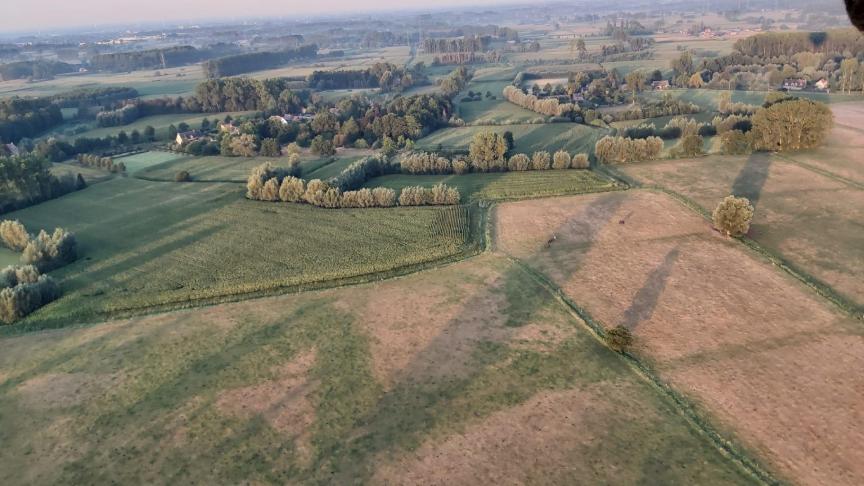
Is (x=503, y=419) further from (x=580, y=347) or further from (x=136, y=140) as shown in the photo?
(x=136, y=140)

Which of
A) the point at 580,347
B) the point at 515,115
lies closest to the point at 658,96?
the point at 515,115

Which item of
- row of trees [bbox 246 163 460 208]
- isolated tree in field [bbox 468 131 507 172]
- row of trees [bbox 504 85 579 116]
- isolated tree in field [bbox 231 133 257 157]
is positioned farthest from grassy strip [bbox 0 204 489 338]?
row of trees [bbox 504 85 579 116]

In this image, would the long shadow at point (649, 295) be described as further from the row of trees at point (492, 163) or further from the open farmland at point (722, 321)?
the row of trees at point (492, 163)

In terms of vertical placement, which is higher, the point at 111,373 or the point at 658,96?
the point at 658,96

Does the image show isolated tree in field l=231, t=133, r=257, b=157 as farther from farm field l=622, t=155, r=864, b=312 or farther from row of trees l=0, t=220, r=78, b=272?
farm field l=622, t=155, r=864, b=312

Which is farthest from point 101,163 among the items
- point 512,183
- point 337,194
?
point 512,183

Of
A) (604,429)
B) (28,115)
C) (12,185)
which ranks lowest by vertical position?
(604,429)

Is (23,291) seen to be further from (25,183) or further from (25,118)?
(25,118)
